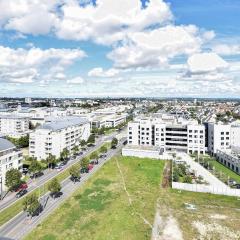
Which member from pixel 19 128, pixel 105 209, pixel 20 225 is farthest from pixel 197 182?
pixel 19 128

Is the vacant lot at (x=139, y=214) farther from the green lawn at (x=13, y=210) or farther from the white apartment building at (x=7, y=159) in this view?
the white apartment building at (x=7, y=159)

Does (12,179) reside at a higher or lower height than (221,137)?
lower

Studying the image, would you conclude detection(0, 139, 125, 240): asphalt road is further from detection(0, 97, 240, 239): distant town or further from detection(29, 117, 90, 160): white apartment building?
detection(29, 117, 90, 160): white apartment building

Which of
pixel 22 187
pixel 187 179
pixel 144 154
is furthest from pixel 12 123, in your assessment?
pixel 187 179

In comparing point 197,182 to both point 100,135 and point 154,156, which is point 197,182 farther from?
point 100,135

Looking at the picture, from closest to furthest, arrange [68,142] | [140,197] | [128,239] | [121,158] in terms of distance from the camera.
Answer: [128,239] → [140,197] → [121,158] → [68,142]

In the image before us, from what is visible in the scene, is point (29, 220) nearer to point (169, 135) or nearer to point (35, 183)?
point (35, 183)

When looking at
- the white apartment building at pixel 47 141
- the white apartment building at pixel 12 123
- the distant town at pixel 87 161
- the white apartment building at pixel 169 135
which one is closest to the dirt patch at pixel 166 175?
the distant town at pixel 87 161
